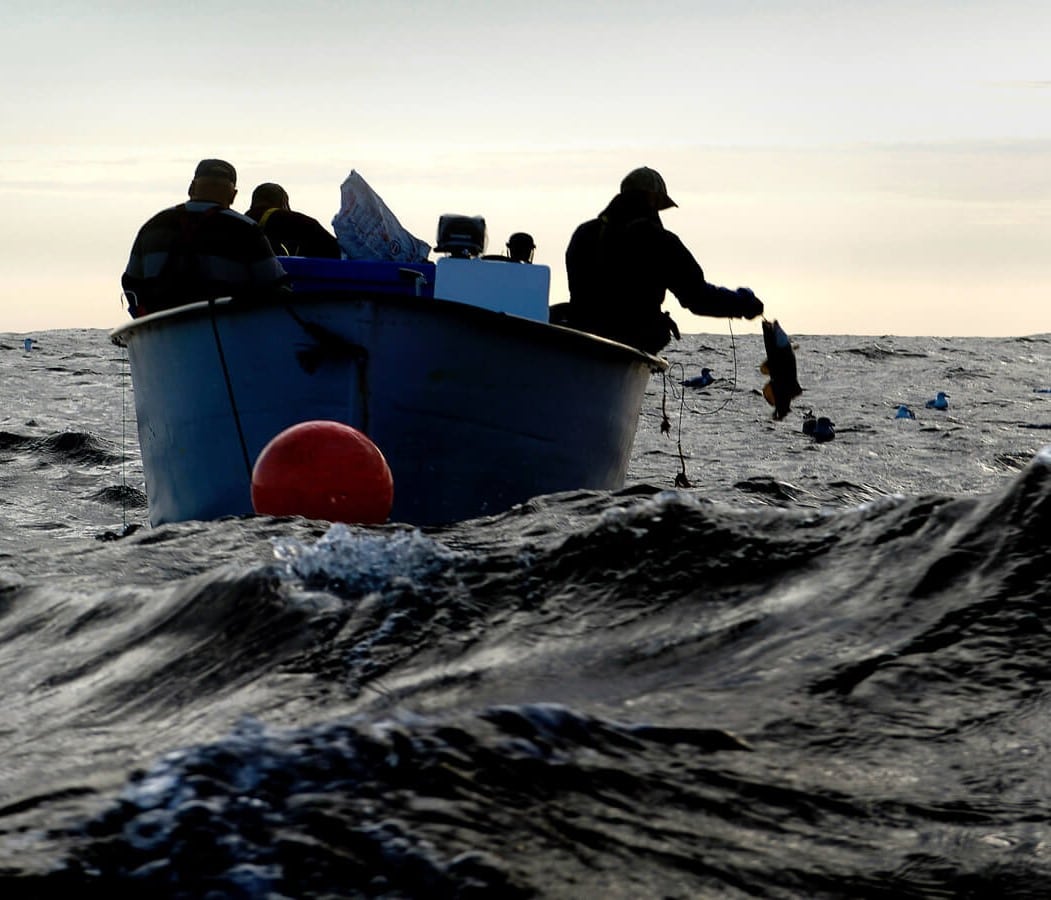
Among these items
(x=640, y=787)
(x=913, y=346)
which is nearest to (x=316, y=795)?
(x=640, y=787)

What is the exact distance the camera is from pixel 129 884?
88.0 inches

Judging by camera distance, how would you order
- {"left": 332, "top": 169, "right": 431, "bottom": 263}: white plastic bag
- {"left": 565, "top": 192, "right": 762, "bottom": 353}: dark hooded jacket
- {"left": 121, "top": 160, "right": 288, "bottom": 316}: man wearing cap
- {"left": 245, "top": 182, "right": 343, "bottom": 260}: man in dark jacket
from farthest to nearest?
{"left": 245, "top": 182, "right": 343, "bottom": 260}: man in dark jacket, {"left": 332, "top": 169, "right": 431, "bottom": 263}: white plastic bag, {"left": 565, "top": 192, "right": 762, "bottom": 353}: dark hooded jacket, {"left": 121, "top": 160, "right": 288, "bottom": 316}: man wearing cap

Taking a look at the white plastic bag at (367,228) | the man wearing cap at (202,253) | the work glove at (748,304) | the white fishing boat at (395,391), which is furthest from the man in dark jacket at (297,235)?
the work glove at (748,304)

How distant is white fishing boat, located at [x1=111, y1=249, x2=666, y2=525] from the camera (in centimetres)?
600

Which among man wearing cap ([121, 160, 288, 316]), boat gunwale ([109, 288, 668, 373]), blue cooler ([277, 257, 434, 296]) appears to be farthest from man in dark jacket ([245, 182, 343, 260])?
boat gunwale ([109, 288, 668, 373])

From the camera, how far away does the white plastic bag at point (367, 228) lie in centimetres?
807

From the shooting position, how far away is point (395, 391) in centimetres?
605

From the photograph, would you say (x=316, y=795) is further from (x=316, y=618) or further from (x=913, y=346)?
(x=913, y=346)

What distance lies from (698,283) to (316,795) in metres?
5.82

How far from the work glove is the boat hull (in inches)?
60.1

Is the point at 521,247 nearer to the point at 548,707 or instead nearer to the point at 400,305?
the point at 400,305

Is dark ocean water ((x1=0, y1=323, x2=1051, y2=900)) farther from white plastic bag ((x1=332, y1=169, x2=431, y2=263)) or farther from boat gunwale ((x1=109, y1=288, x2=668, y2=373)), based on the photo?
white plastic bag ((x1=332, y1=169, x2=431, y2=263))

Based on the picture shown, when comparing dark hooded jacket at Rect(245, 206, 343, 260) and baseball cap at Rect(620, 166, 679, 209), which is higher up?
baseball cap at Rect(620, 166, 679, 209)

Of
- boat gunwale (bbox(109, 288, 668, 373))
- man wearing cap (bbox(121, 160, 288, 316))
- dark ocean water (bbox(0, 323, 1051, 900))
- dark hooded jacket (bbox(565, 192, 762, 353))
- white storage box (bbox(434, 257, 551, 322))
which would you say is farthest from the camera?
dark hooded jacket (bbox(565, 192, 762, 353))
